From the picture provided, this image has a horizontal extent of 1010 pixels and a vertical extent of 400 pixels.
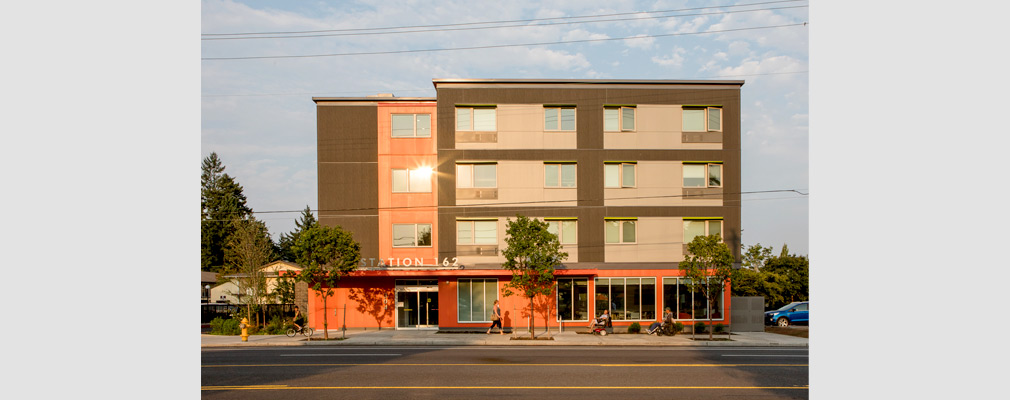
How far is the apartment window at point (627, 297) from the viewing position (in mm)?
31578

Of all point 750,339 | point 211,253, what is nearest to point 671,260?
point 750,339

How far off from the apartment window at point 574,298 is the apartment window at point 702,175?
25.3 ft

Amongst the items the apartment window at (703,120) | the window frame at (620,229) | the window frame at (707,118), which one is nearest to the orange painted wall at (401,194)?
the window frame at (620,229)

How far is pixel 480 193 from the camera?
32281 mm

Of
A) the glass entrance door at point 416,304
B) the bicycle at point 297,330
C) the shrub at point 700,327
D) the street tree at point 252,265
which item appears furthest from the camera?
the street tree at point 252,265

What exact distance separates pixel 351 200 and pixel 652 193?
640 inches

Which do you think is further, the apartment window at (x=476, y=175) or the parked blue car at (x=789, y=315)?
the parked blue car at (x=789, y=315)

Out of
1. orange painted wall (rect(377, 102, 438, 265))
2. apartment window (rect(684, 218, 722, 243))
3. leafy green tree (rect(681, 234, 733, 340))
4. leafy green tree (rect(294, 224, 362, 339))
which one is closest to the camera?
leafy green tree (rect(681, 234, 733, 340))

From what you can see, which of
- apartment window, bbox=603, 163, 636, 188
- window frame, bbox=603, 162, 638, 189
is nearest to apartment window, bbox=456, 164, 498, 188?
window frame, bbox=603, 162, 638, 189

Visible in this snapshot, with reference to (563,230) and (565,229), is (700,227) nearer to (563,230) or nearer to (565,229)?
(565,229)

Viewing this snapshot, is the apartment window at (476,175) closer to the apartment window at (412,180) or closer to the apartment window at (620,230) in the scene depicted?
the apartment window at (412,180)

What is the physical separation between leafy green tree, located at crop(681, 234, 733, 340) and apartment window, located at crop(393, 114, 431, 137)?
50.1ft

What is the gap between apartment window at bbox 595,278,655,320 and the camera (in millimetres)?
31578

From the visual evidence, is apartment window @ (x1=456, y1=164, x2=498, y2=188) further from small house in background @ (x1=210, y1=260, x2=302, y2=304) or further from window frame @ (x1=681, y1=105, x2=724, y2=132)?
window frame @ (x1=681, y1=105, x2=724, y2=132)
